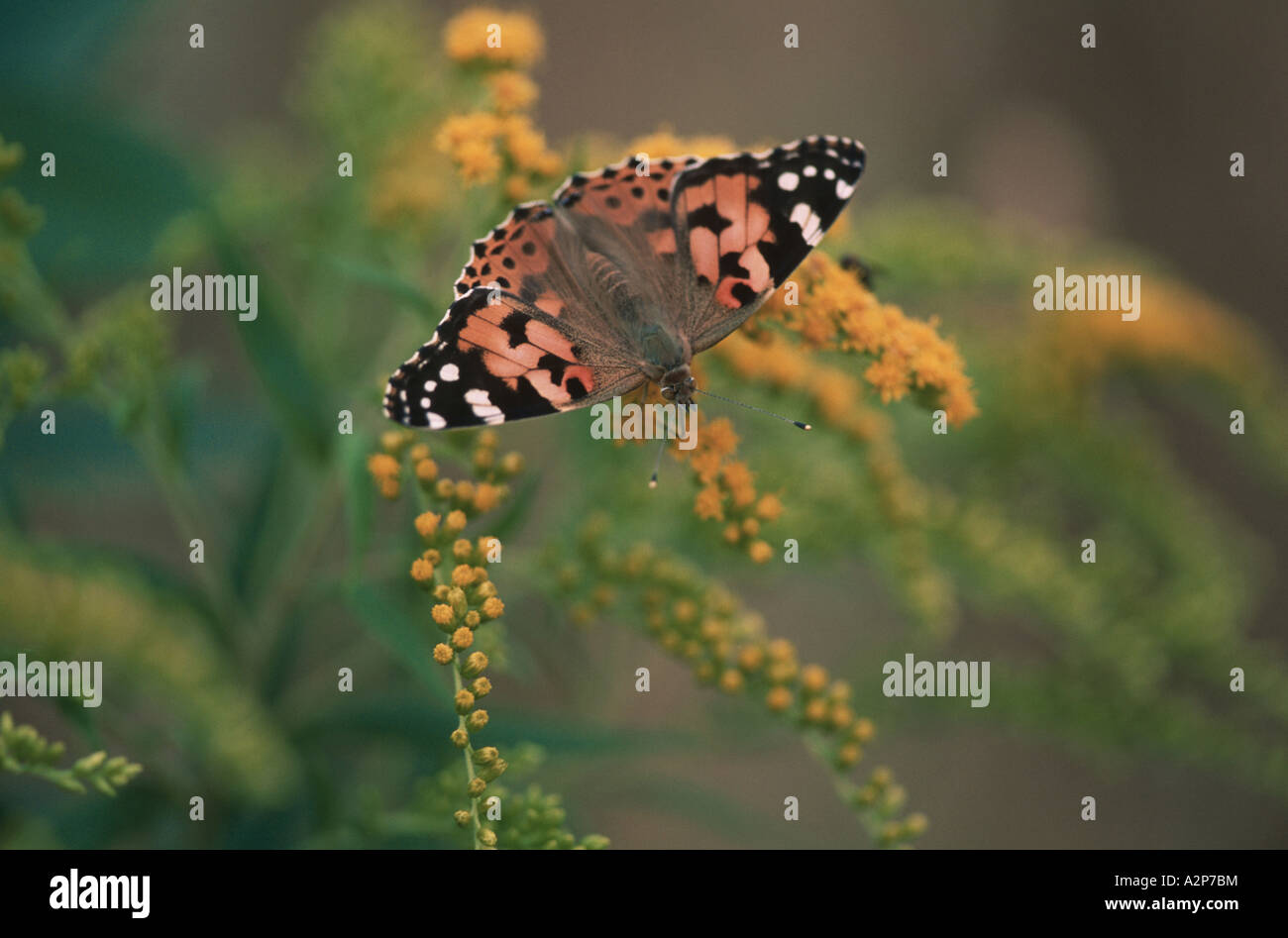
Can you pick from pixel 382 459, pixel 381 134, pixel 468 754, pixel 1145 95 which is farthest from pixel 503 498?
pixel 1145 95

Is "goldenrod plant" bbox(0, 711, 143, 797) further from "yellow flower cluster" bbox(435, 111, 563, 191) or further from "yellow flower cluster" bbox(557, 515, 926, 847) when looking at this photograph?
"yellow flower cluster" bbox(435, 111, 563, 191)

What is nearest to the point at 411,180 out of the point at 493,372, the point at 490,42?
the point at 490,42

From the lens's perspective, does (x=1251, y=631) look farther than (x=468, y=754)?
Yes

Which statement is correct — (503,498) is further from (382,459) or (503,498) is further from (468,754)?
(468,754)

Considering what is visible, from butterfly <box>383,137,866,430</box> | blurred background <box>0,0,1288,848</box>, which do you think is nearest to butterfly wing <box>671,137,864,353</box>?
butterfly <box>383,137,866,430</box>

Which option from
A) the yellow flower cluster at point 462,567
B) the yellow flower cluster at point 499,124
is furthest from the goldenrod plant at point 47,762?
the yellow flower cluster at point 499,124

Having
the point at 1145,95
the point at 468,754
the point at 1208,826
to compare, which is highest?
the point at 1145,95
